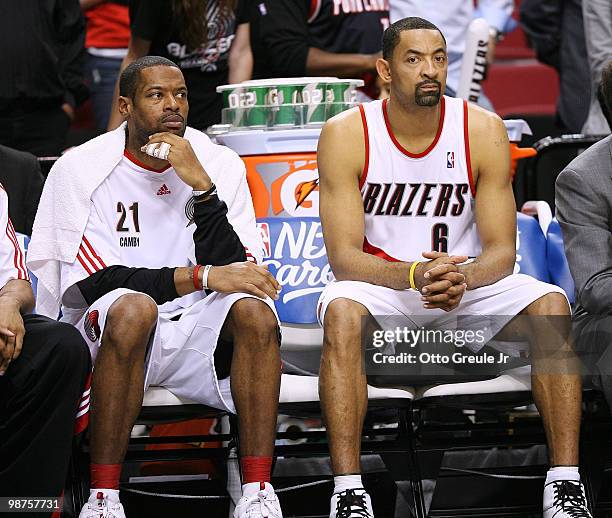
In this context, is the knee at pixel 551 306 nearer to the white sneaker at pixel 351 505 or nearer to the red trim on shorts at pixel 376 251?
the red trim on shorts at pixel 376 251

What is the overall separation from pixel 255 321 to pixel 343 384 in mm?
356

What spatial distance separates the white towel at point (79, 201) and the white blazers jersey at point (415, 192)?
442 millimetres

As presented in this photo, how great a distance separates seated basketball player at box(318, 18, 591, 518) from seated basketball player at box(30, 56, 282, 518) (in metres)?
0.28

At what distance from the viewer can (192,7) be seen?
584 centimetres

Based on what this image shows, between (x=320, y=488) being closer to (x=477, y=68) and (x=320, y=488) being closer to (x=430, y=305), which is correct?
(x=430, y=305)

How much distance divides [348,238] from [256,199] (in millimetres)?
800

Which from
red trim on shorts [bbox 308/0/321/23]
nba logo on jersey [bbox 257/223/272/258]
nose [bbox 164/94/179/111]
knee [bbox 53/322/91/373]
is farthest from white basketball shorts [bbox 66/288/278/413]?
red trim on shorts [bbox 308/0/321/23]

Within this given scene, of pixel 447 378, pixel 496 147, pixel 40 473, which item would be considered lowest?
pixel 40 473

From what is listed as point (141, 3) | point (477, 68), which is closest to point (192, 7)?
point (141, 3)

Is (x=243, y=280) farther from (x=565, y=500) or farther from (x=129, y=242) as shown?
(x=565, y=500)

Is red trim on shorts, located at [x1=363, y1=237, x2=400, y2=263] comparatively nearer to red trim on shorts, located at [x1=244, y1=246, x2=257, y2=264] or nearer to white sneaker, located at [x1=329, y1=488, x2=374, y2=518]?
red trim on shorts, located at [x1=244, y1=246, x2=257, y2=264]

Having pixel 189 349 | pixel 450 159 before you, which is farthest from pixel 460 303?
pixel 189 349

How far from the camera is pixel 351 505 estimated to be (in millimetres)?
4145

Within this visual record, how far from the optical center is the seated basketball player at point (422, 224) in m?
4.36
